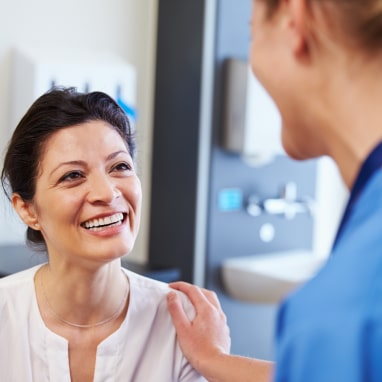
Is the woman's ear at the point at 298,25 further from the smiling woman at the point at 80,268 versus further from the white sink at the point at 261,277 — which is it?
the white sink at the point at 261,277

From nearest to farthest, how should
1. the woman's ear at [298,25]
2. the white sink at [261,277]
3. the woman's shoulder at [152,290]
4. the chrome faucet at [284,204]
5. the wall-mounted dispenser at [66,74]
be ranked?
the woman's ear at [298,25] → the woman's shoulder at [152,290] → the wall-mounted dispenser at [66,74] → the white sink at [261,277] → the chrome faucet at [284,204]

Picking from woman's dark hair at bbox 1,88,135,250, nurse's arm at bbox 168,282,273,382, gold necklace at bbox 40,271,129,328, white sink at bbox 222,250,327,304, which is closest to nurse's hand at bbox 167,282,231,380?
nurse's arm at bbox 168,282,273,382

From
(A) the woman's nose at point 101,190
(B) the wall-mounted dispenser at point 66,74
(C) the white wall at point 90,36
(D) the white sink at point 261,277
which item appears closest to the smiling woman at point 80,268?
(A) the woman's nose at point 101,190

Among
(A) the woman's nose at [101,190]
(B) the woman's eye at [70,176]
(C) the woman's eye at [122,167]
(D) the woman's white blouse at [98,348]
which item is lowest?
(D) the woman's white blouse at [98,348]

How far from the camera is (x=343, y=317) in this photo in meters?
0.60

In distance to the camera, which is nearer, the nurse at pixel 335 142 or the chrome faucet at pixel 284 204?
the nurse at pixel 335 142

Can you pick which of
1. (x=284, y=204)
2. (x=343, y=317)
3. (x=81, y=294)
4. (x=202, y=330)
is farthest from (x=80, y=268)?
(x=284, y=204)

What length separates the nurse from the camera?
596 mm

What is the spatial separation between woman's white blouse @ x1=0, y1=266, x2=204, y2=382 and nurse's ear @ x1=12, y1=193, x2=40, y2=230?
12 centimetres

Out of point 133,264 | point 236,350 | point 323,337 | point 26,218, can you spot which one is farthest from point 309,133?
point 236,350

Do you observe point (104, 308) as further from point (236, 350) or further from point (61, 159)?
point (236, 350)

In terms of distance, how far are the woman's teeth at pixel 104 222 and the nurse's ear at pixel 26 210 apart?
0.16 m

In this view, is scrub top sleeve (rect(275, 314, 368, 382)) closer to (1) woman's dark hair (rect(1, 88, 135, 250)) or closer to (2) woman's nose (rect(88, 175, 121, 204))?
(2) woman's nose (rect(88, 175, 121, 204))

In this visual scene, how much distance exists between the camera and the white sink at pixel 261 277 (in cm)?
298
